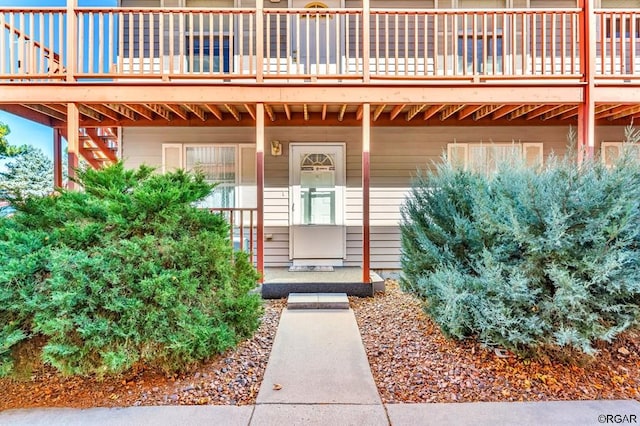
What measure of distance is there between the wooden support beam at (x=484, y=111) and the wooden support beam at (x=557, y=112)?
887mm

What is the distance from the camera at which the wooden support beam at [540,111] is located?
546 cm

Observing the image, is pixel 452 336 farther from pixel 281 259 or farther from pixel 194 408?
pixel 281 259

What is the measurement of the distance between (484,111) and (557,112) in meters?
1.13

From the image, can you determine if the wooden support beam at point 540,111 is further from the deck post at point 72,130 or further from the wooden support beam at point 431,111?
the deck post at point 72,130

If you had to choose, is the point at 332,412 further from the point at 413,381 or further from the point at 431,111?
the point at 431,111

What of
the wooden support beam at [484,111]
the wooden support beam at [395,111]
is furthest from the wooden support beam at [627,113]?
the wooden support beam at [395,111]

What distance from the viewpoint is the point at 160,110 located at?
5.80 metres

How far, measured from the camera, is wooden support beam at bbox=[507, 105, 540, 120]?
5.56 m

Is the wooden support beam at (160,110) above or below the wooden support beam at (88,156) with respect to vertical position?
above

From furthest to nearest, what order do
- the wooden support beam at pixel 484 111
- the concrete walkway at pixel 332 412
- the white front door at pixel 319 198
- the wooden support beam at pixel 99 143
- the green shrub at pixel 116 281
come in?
A: 1. the wooden support beam at pixel 99 143
2. the white front door at pixel 319 198
3. the wooden support beam at pixel 484 111
4. the green shrub at pixel 116 281
5. the concrete walkway at pixel 332 412

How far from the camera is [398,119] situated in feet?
20.9

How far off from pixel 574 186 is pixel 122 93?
519cm

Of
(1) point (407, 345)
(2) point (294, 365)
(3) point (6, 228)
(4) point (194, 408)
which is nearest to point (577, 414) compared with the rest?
(1) point (407, 345)

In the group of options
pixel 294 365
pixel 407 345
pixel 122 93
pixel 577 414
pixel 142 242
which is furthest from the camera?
pixel 122 93
